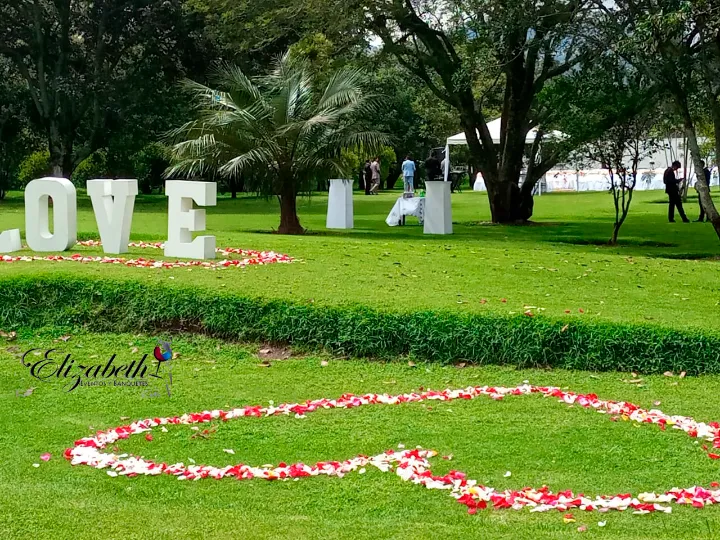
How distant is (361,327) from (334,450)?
254 centimetres

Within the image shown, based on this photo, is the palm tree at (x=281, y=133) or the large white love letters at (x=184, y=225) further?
the palm tree at (x=281, y=133)

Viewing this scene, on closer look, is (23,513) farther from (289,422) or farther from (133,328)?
(133,328)

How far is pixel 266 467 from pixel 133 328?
4.02m

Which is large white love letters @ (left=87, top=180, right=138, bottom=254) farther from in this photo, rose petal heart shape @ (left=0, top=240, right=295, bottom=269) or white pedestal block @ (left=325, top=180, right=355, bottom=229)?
white pedestal block @ (left=325, top=180, right=355, bottom=229)

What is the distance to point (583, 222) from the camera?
23.1 m

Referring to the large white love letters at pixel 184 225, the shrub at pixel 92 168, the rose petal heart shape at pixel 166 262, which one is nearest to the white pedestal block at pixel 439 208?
the rose petal heart shape at pixel 166 262

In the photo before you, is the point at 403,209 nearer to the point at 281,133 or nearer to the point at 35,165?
the point at 281,133

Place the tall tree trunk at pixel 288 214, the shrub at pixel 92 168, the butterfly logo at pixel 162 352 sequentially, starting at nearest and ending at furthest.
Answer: the butterfly logo at pixel 162 352 < the tall tree trunk at pixel 288 214 < the shrub at pixel 92 168

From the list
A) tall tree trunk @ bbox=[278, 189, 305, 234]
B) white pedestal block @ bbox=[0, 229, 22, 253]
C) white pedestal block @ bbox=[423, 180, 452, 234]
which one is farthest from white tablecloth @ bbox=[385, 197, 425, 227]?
white pedestal block @ bbox=[0, 229, 22, 253]

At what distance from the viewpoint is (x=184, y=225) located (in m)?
11.1

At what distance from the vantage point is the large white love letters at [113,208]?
10.8m

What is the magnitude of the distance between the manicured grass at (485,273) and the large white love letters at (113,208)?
0.36 meters

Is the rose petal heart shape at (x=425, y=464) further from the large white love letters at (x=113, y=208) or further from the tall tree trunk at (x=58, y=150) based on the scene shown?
the tall tree trunk at (x=58, y=150)

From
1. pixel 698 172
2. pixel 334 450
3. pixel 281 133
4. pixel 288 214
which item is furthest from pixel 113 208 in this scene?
pixel 698 172
